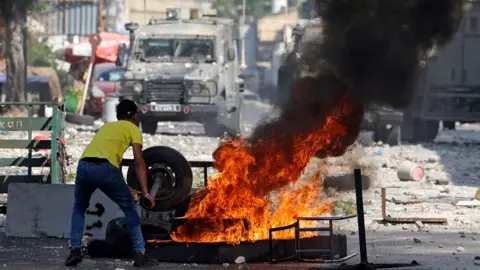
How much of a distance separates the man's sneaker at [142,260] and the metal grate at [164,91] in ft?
61.5

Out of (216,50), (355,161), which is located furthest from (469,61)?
(355,161)

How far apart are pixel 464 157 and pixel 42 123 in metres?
12.2

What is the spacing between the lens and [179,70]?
29.6 metres

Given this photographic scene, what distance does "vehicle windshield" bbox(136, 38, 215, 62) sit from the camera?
29703 mm

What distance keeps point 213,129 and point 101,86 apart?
10026mm

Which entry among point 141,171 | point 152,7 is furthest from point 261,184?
point 152,7

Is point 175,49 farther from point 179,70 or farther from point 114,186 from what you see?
point 114,186

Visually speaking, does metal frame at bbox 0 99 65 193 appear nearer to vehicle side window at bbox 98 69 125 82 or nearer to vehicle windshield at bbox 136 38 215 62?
vehicle windshield at bbox 136 38 215 62

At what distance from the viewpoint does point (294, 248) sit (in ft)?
36.8

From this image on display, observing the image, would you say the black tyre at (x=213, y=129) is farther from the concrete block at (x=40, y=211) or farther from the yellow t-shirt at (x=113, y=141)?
the yellow t-shirt at (x=113, y=141)

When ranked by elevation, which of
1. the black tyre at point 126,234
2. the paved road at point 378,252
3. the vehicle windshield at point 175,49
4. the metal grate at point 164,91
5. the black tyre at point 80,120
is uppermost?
the vehicle windshield at point 175,49

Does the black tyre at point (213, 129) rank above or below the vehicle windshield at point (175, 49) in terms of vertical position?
below

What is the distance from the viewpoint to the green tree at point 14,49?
36109 mm

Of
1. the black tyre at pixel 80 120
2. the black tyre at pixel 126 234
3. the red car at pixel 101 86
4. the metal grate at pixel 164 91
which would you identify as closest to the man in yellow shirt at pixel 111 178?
the black tyre at pixel 126 234
